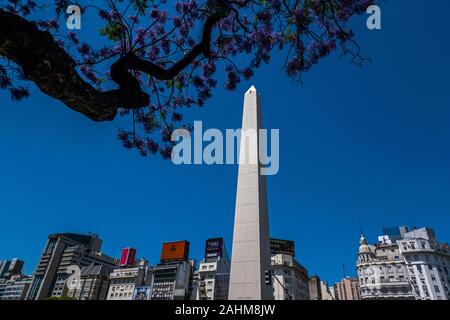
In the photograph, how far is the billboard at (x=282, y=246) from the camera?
215ft

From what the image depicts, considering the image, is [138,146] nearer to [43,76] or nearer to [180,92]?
[180,92]

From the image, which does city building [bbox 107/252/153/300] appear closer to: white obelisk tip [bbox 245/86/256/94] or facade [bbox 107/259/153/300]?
facade [bbox 107/259/153/300]

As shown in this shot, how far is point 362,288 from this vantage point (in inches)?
2228

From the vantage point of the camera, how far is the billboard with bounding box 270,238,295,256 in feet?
215

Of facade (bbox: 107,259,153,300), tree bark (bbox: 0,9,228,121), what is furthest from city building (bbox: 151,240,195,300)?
tree bark (bbox: 0,9,228,121)

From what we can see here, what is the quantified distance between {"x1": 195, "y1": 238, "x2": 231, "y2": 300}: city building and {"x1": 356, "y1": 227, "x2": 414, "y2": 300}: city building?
30677mm

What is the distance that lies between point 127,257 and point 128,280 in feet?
25.3

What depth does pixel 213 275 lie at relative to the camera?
231 ft

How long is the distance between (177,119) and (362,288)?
216 feet

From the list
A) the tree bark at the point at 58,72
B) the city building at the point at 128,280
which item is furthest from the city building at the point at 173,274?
the tree bark at the point at 58,72

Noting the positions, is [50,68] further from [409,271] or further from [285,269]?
[285,269]

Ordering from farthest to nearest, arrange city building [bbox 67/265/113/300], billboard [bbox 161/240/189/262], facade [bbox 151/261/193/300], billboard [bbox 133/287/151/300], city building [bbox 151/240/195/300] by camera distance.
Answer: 1. city building [bbox 67/265/113/300]
2. billboard [bbox 161/240/189/262]
3. billboard [bbox 133/287/151/300]
4. city building [bbox 151/240/195/300]
5. facade [bbox 151/261/193/300]

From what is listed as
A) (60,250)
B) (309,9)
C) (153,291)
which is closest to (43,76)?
(309,9)

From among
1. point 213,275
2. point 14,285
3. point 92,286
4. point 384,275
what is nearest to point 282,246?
point 213,275
